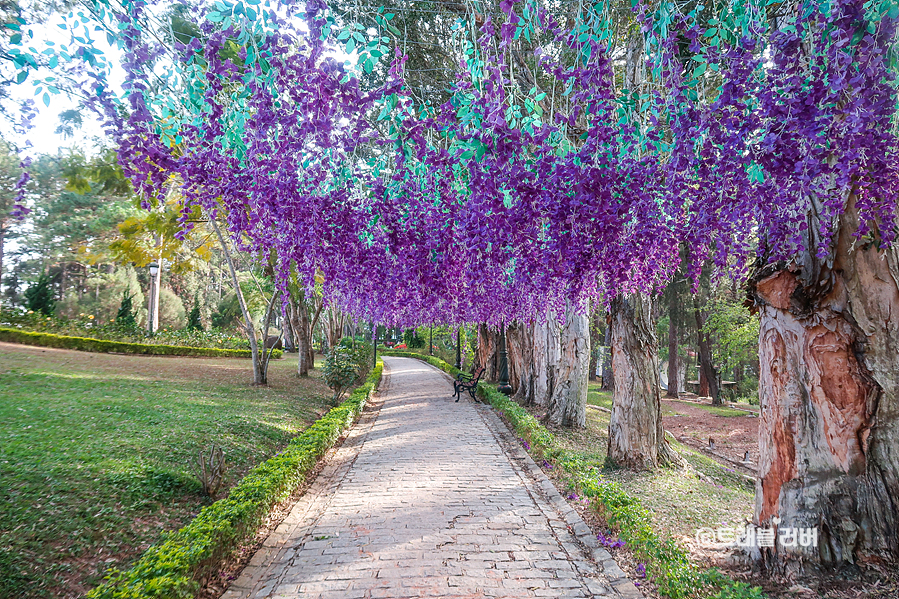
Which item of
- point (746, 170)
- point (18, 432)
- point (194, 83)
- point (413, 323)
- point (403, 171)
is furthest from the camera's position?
point (413, 323)

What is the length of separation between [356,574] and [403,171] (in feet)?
11.8

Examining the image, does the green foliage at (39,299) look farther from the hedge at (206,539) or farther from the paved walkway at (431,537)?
the hedge at (206,539)

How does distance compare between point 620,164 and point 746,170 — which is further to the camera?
point 620,164

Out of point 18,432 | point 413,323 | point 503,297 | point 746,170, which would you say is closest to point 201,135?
point 746,170

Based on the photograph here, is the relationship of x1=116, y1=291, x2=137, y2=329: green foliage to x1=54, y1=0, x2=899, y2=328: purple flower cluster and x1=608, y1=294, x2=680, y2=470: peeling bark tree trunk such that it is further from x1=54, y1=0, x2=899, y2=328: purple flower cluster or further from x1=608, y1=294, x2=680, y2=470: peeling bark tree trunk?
x1=608, y1=294, x2=680, y2=470: peeling bark tree trunk

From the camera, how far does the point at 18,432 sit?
6.74 metres

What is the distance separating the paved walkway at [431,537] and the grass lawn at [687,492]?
42.4 inches

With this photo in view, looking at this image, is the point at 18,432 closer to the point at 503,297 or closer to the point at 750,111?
the point at 503,297

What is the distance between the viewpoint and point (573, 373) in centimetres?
1078

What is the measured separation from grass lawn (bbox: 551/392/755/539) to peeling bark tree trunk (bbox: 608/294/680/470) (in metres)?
0.28

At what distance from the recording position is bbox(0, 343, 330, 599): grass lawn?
4.08 m
